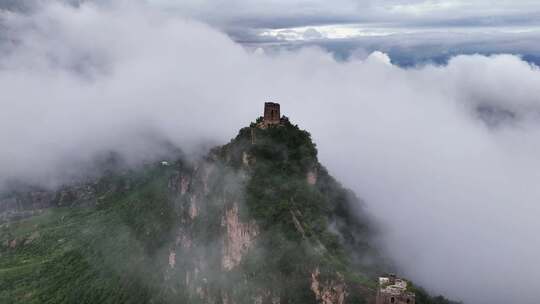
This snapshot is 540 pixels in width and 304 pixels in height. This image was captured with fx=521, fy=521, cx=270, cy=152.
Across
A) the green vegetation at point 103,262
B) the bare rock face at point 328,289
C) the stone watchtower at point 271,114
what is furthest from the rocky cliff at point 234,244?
the stone watchtower at point 271,114

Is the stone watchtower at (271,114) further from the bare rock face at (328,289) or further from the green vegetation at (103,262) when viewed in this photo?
the green vegetation at (103,262)

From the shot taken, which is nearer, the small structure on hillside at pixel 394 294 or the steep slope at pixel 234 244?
the small structure on hillside at pixel 394 294

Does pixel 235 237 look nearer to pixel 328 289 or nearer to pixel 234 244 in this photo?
pixel 234 244

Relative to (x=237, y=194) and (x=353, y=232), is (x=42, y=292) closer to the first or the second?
(x=237, y=194)

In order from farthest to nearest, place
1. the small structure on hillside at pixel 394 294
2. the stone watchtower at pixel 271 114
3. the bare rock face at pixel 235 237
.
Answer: the stone watchtower at pixel 271 114, the bare rock face at pixel 235 237, the small structure on hillside at pixel 394 294

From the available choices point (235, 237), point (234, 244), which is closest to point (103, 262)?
point (234, 244)

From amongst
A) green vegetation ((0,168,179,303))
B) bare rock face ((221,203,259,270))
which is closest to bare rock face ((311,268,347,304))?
bare rock face ((221,203,259,270))

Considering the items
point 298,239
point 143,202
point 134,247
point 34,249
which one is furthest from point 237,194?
point 34,249

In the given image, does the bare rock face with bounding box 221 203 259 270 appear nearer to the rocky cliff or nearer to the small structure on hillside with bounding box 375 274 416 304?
the rocky cliff
